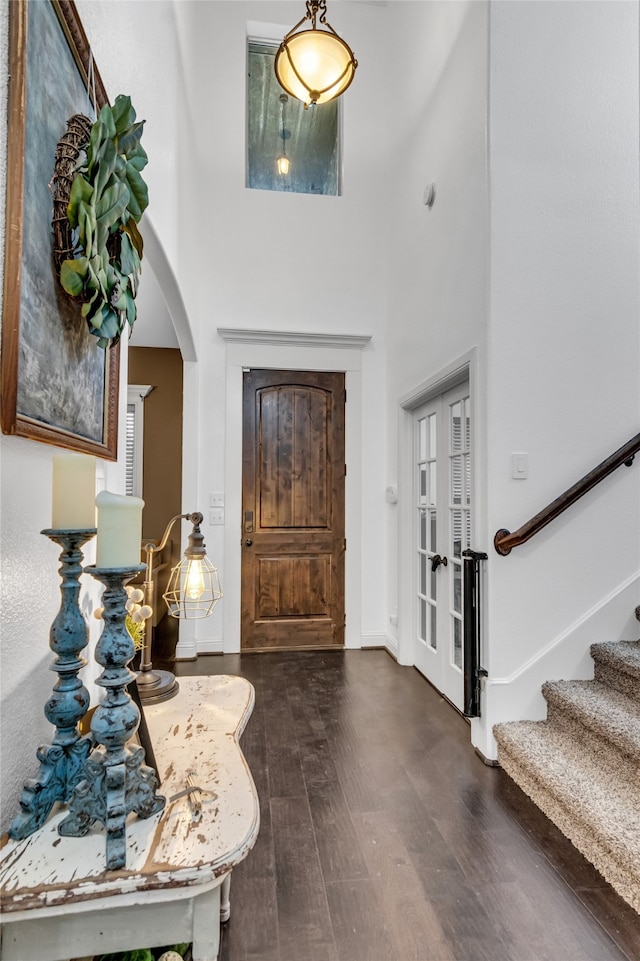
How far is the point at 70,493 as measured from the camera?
83 centimetres

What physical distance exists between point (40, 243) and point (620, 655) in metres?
2.70

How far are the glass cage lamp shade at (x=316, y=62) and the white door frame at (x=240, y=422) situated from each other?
1.69 metres

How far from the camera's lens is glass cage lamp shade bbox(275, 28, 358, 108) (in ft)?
8.46

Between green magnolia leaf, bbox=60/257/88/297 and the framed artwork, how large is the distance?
3 cm

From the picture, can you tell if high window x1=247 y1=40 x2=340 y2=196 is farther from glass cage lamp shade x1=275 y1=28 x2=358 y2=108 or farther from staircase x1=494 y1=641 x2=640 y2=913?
staircase x1=494 y1=641 x2=640 y2=913

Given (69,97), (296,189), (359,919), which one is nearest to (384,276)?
Result: (296,189)

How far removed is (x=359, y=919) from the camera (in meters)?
1.45

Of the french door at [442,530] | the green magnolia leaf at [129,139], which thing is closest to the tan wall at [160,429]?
the french door at [442,530]

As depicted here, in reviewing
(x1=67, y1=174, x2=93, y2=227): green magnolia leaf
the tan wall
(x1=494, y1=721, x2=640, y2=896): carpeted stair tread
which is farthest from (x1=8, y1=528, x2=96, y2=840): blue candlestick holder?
the tan wall

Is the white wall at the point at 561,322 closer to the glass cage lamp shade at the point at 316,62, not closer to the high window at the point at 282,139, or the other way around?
the glass cage lamp shade at the point at 316,62

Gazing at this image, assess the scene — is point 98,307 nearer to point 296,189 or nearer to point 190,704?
point 190,704

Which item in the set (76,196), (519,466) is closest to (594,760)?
(519,466)

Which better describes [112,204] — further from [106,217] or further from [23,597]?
[23,597]

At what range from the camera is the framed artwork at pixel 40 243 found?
2.67ft
